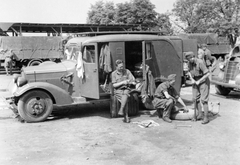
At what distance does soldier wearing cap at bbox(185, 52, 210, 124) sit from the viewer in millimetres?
7188

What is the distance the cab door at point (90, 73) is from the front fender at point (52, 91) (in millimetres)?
465

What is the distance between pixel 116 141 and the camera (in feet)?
19.6

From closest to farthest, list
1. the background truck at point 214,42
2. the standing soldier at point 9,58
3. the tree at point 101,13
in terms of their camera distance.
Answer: the standing soldier at point 9,58 < the background truck at point 214,42 < the tree at point 101,13

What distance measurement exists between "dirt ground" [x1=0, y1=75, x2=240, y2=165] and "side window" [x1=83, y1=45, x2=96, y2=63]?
1.51m

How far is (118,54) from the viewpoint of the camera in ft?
25.7

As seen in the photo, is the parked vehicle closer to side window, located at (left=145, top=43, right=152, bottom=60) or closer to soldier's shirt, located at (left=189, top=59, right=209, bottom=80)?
soldier's shirt, located at (left=189, top=59, right=209, bottom=80)

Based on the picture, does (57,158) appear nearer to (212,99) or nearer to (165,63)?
(165,63)

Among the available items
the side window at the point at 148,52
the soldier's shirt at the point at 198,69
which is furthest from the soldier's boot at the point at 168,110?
the side window at the point at 148,52

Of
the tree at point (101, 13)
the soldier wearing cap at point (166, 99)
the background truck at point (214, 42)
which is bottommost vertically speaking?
the soldier wearing cap at point (166, 99)

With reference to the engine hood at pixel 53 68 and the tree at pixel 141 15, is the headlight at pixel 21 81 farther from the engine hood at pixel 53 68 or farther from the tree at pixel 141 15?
the tree at pixel 141 15

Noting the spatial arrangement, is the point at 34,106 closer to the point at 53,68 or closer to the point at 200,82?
the point at 53,68

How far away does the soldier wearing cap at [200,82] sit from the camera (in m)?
7.19

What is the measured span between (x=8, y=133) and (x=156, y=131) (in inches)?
125

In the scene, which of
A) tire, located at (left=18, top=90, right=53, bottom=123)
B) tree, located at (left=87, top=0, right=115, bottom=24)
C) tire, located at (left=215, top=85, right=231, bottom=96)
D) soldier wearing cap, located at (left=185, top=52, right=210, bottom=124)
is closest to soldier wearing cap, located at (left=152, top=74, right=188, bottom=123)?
soldier wearing cap, located at (left=185, top=52, right=210, bottom=124)
